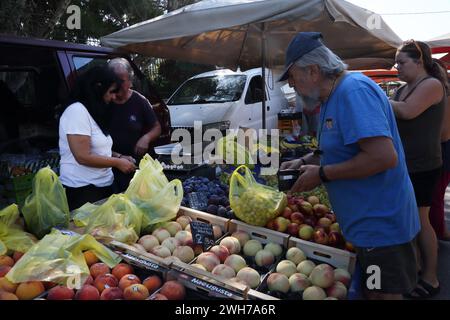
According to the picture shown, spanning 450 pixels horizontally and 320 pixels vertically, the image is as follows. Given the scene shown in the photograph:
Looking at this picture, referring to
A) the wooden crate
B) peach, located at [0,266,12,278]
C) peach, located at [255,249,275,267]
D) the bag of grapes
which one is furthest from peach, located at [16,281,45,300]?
the wooden crate

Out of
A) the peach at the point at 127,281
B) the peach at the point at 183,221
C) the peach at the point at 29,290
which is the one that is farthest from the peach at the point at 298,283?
the peach at the point at 29,290

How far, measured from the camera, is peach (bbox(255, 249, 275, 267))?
6.06 ft

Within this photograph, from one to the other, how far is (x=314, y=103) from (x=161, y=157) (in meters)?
2.03

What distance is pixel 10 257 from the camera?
1759 millimetres

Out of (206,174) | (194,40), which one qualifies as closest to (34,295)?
(206,174)

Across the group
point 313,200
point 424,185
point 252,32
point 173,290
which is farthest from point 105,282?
point 252,32

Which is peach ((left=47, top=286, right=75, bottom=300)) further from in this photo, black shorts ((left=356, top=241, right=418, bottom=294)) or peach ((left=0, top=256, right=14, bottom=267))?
black shorts ((left=356, top=241, right=418, bottom=294))

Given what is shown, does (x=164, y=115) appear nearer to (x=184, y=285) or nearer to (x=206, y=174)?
(x=206, y=174)

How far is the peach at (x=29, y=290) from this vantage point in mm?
1445

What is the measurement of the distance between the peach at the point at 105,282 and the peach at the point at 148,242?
1.23 feet

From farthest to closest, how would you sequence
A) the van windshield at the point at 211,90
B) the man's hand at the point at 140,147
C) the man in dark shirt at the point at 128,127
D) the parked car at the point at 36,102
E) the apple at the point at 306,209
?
1. the van windshield at the point at 211,90
2. the parked car at the point at 36,102
3. the man's hand at the point at 140,147
4. the man in dark shirt at the point at 128,127
5. the apple at the point at 306,209

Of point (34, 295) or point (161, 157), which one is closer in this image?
point (34, 295)

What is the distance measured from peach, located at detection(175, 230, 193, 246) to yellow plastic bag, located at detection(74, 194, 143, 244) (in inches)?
9.1

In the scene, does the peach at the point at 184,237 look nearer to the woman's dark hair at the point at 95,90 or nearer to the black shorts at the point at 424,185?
the woman's dark hair at the point at 95,90
